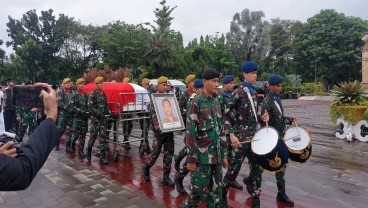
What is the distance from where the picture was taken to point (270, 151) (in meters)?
3.62

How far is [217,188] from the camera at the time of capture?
136 inches

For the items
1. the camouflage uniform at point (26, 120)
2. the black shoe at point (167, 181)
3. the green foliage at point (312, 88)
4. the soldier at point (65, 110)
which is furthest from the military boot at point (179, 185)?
the green foliage at point (312, 88)

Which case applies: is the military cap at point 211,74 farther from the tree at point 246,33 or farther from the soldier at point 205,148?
the tree at point 246,33

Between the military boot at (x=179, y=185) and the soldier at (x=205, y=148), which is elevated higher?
the soldier at (x=205, y=148)

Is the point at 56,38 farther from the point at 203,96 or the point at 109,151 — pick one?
the point at 203,96

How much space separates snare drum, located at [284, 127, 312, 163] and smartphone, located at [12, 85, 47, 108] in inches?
135

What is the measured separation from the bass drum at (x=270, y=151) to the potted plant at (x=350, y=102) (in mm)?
6410

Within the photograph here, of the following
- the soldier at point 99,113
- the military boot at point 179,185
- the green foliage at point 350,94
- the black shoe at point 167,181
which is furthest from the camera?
the green foliage at point 350,94

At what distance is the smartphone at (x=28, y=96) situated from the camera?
2.15 meters

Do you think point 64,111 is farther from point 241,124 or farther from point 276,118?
point 276,118

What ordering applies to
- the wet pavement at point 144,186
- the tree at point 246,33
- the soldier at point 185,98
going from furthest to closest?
the tree at point 246,33 → the soldier at point 185,98 → the wet pavement at point 144,186

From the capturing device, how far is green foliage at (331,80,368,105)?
30.1 feet

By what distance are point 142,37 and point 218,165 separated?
34901mm

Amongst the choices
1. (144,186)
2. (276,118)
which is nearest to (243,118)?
(276,118)
